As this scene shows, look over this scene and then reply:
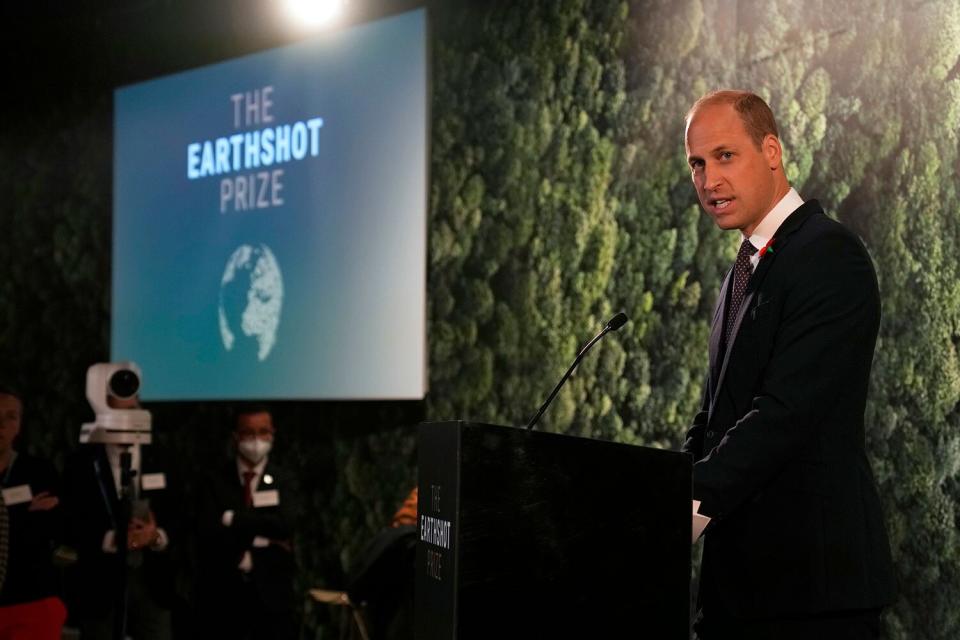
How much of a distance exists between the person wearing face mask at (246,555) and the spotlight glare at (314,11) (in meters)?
2.24

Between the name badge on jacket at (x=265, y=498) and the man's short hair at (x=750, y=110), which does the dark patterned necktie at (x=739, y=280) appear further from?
the name badge on jacket at (x=265, y=498)

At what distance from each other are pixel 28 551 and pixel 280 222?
2.15 meters

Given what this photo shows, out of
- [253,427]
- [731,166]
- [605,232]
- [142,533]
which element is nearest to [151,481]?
[142,533]

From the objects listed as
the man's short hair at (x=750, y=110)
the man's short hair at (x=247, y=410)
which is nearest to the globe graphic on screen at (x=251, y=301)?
the man's short hair at (x=247, y=410)

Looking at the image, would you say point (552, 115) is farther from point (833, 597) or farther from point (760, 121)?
point (833, 597)

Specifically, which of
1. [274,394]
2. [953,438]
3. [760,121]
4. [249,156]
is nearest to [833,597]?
[760,121]

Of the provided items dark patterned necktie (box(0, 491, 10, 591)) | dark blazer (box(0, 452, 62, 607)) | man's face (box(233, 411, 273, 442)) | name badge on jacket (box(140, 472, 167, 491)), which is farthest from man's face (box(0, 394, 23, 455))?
man's face (box(233, 411, 273, 442))

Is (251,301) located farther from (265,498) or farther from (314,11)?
(314,11)

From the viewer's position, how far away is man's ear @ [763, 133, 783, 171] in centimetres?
228

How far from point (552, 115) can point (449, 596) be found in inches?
147

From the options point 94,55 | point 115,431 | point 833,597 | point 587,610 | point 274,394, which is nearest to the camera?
point 587,610

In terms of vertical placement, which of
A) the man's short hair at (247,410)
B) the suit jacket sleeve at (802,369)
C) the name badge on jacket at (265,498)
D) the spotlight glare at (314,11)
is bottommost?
the name badge on jacket at (265,498)

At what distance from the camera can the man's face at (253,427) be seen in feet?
17.7

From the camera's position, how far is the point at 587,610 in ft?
5.97
